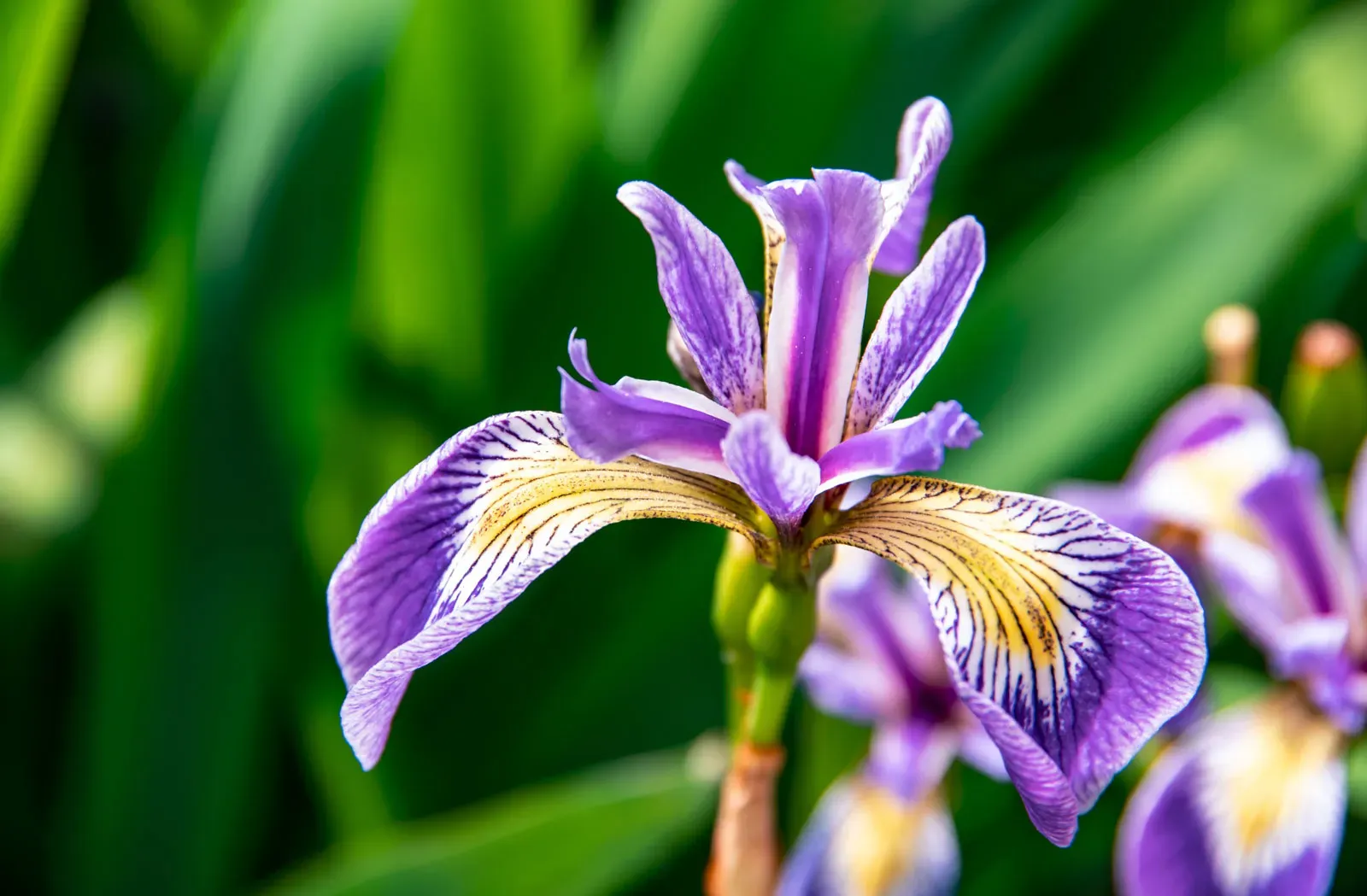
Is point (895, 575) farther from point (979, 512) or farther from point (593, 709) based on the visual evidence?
point (979, 512)

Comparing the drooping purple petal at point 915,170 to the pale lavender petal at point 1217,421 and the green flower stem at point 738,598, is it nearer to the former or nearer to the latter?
the green flower stem at point 738,598

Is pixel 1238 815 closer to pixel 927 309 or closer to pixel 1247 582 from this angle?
pixel 1247 582

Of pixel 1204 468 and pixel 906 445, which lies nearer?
pixel 906 445

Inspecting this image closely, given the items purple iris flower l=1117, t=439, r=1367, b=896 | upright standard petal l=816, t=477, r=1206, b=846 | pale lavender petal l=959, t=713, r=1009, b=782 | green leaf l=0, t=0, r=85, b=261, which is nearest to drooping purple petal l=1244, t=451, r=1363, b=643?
purple iris flower l=1117, t=439, r=1367, b=896

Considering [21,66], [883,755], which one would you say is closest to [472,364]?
[21,66]

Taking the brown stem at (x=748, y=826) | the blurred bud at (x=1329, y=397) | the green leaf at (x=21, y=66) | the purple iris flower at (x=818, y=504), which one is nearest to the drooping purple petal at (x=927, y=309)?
the purple iris flower at (x=818, y=504)

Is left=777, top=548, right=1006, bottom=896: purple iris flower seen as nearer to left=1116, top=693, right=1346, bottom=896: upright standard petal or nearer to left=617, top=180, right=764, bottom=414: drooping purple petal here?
left=1116, top=693, right=1346, bottom=896: upright standard petal
